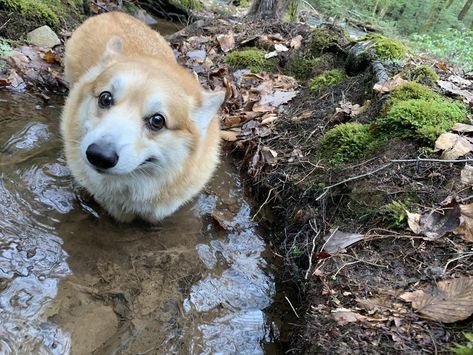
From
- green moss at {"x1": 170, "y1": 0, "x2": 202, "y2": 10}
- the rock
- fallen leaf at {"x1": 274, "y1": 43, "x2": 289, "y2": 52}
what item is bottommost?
green moss at {"x1": 170, "y1": 0, "x2": 202, "y2": 10}

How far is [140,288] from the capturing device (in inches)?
127

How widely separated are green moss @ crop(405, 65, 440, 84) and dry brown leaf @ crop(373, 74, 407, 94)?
21 centimetres

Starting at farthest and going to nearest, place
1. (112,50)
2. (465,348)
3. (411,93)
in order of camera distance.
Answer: (411,93) < (112,50) < (465,348)

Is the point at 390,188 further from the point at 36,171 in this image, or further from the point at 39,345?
the point at 36,171

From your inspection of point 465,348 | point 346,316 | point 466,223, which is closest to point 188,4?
point 466,223

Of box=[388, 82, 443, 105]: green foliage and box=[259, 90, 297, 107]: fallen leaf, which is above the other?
box=[388, 82, 443, 105]: green foliage

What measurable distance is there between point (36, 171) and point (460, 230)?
3406 mm

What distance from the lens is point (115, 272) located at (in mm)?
3318

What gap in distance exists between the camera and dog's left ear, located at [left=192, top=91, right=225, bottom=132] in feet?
11.8

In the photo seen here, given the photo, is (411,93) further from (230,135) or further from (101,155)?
(101,155)

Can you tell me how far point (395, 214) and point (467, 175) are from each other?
2.08 feet

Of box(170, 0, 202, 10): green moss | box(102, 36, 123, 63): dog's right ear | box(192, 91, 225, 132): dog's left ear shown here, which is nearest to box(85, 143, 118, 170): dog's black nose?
box(192, 91, 225, 132): dog's left ear

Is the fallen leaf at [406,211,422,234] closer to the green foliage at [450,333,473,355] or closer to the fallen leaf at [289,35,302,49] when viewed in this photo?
the green foliage at [450,333,473,355]

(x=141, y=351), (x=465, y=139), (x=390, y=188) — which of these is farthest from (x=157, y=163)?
(x=465, y=139)
